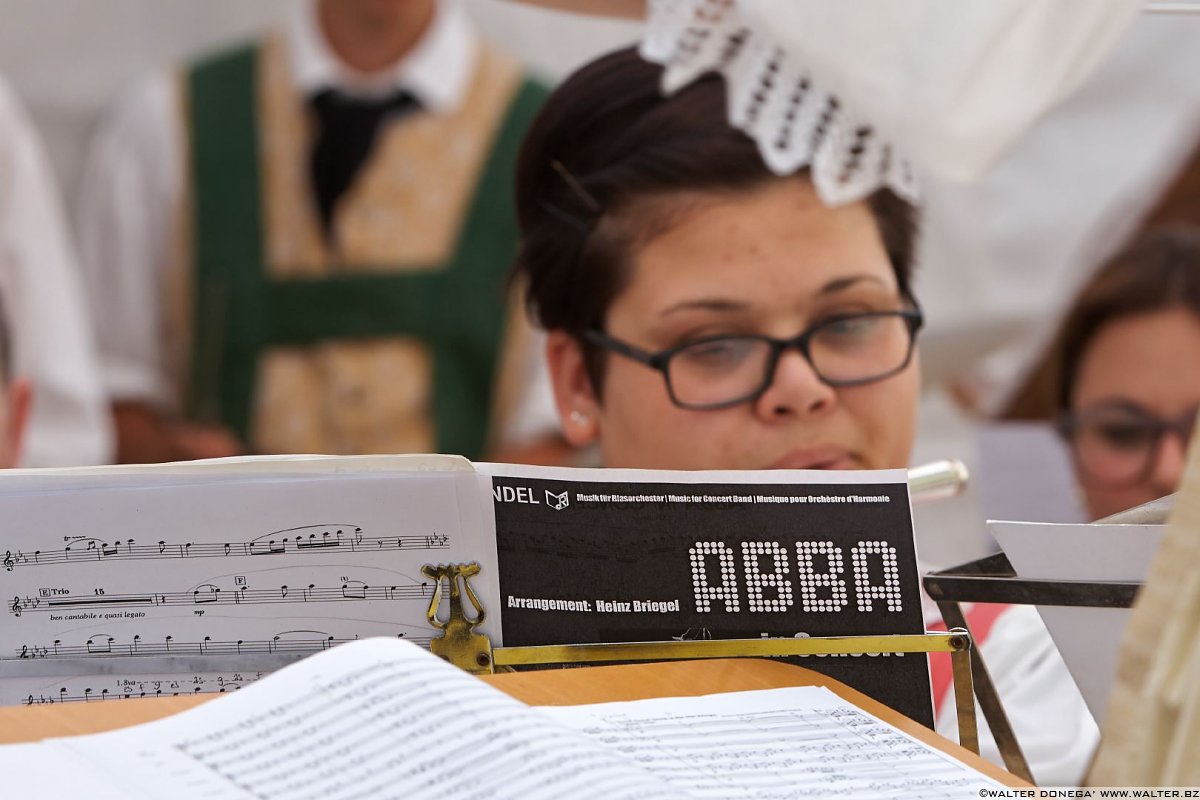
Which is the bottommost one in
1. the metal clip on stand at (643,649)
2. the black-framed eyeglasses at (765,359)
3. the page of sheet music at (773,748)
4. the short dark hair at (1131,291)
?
the page of sheet music at (773,748)

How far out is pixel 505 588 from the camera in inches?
27.9

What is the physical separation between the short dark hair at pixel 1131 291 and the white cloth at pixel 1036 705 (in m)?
0.65

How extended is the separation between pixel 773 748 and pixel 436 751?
0.46 ft

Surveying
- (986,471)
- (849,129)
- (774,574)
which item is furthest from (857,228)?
(986,471)

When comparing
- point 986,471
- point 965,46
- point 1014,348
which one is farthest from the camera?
point 1014,348

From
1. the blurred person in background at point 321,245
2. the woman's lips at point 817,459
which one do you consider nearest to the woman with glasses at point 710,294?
the woman's lips at point 817,459

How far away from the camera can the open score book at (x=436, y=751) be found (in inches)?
20.9

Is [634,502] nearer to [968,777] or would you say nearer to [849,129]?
[968,777]

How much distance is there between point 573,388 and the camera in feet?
3.72

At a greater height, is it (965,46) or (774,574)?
→ (965,46)

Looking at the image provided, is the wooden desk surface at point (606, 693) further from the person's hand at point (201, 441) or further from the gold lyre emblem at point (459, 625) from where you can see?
the person's hand at point (201, 441)

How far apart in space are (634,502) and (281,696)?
7.5 inches

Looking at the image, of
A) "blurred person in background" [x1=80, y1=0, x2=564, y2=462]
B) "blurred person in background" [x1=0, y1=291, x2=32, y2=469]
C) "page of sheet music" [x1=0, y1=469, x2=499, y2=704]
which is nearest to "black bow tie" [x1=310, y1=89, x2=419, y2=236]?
"blurred person in background" [x1=80, y1=0, x2=564, y2=462]

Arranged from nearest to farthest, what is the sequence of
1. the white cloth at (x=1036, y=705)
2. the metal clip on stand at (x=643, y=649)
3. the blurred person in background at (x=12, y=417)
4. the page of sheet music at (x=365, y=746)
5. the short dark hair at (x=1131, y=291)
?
the page of sheet music at (x=365, y=746) < the metal clip on stand at (x=643, y=649) < the white cloth at (x=1036, y=705) < the blurred person in background at (x=12, y=417) < the short dark hair at (x=1131, y=291)
